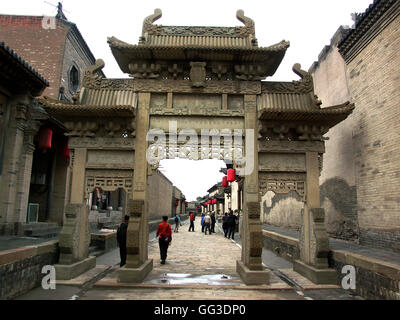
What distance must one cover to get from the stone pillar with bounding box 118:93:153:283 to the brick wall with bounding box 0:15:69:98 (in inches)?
395

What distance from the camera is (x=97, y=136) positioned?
813 cm

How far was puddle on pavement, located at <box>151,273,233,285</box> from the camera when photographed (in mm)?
7266

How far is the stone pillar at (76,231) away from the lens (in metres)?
7.41

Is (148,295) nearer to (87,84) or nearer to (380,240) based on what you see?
(87,84)

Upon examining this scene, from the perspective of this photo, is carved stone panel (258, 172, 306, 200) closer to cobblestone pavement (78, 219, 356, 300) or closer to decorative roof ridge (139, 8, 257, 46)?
cobblestone pavement (78, 219, 356, 300)

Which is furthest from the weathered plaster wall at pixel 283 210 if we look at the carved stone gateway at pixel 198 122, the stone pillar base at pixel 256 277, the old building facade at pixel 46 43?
the old building facade at pixel 46 43

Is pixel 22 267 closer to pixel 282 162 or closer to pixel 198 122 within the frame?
pixel 198 122

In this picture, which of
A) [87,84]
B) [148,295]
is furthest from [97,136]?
[148,295]

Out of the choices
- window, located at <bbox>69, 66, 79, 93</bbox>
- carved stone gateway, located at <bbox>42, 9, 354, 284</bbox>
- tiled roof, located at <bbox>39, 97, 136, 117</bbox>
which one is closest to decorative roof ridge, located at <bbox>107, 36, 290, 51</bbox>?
carved stone gateway, located at <bbox>42, 9, 354, 284</bbox>

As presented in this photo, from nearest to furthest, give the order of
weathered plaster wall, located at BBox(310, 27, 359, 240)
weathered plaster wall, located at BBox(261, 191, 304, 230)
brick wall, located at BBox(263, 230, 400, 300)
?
brick wall, located at BBox(263, 230, 400, 300), weathered plaster wall, located at BBox(310, 27, 359, 240), weathered plaster wall, located at BBox(261, 191, 304, 230)

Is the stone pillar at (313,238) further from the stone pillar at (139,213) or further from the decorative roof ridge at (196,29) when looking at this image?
the stone pillar at (139,213)

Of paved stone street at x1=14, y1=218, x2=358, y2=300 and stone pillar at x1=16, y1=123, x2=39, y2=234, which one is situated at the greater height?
stone pillar at x1=16, y1=123, x2=39, y2=234

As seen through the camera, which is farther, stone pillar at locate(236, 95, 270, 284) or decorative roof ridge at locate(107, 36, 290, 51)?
decorative roof ridge at locate(107, 36, 290, 51)

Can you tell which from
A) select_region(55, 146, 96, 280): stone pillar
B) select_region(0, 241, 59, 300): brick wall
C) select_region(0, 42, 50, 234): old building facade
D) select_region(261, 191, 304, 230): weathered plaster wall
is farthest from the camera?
select_region(261, 191, 304, 230): weathered plaster wall
